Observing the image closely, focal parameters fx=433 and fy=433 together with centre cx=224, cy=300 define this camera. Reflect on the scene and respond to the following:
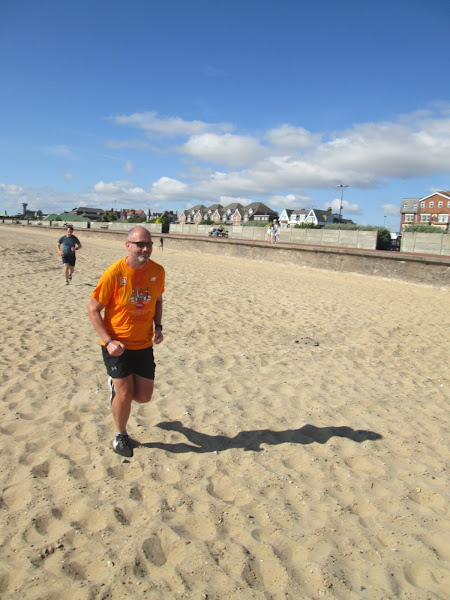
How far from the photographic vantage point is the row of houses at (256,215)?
350 ft

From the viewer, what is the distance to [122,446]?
3.34 meters

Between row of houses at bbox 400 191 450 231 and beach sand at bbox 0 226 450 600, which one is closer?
beach sand at bbox 0 226 450 600

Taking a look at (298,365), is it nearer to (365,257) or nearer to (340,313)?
(340,313)

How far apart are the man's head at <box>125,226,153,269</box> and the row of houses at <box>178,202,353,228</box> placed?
96327 mm

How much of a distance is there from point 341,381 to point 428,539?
2823 mm

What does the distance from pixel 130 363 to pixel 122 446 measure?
68 cm

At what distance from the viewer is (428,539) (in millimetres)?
2691

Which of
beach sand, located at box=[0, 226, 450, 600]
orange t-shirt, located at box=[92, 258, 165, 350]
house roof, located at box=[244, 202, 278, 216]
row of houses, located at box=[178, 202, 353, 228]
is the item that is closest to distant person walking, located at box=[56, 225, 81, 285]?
beach sand, located at box=[0, 226, 450, 600]

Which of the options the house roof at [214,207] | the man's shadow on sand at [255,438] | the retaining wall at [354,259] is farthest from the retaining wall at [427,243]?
the house roof at [214,207]

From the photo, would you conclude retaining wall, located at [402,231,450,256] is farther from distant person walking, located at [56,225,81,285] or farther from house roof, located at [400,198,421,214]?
house roof, located at [400,198,421,214]

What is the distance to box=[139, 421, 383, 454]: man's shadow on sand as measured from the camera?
11.7ft

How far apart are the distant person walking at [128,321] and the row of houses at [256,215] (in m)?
96.3

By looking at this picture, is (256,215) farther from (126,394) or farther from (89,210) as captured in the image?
(126,394)

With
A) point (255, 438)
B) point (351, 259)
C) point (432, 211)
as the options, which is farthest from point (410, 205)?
point (255, 438)
